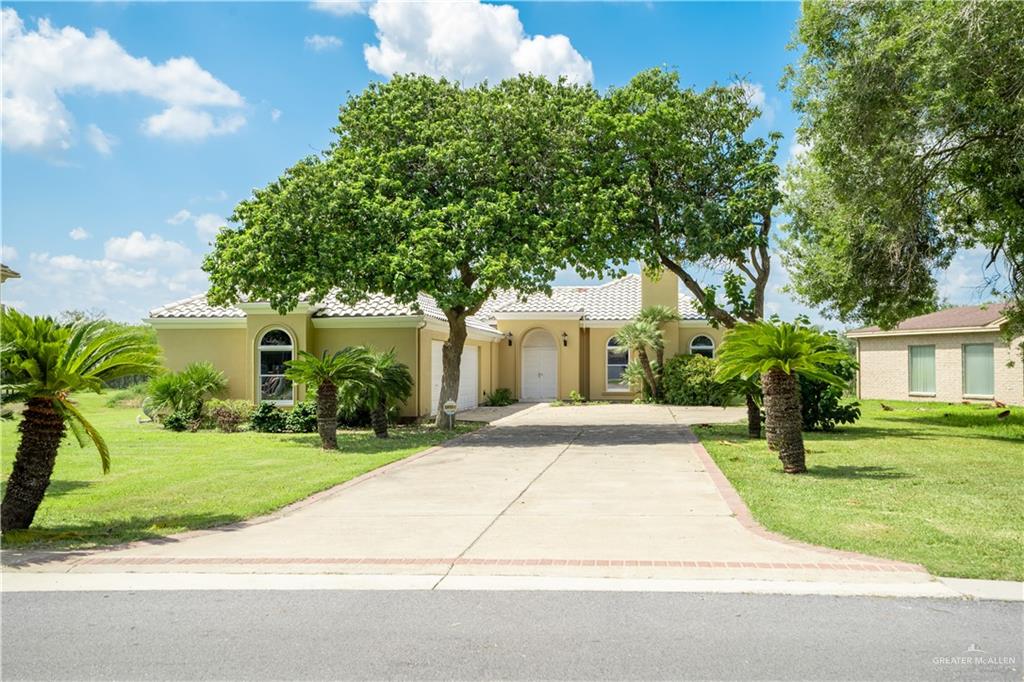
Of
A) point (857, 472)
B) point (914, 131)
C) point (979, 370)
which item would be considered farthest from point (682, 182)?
point (979, 370)

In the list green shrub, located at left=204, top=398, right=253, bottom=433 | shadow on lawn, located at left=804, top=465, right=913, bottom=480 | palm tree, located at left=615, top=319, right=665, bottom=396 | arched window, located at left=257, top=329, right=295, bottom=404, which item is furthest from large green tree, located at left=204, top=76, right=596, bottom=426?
palm tree, located at left=615, top=319, right=665, bottom=396

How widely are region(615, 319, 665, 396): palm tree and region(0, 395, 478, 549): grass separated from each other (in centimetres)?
1024

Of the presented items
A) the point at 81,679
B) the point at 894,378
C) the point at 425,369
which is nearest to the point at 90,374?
the point at 81,679

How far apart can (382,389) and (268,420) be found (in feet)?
14.1

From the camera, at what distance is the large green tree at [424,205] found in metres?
17.2

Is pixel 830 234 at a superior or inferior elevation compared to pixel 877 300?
superior

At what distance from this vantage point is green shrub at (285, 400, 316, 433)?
816 inches

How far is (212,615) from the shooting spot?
5.96 metres

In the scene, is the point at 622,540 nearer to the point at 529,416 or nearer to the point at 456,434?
the point at 456,434

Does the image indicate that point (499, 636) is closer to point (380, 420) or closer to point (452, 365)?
point (380, 420)

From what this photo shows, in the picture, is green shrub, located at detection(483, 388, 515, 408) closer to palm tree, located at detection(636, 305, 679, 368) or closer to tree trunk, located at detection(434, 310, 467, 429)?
palm tree, located at detection(636, 305, 679, 368)

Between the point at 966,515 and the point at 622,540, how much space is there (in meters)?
4.09

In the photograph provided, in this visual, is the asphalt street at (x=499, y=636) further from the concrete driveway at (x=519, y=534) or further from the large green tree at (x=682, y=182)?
the large green tree at (x=682, y=182)

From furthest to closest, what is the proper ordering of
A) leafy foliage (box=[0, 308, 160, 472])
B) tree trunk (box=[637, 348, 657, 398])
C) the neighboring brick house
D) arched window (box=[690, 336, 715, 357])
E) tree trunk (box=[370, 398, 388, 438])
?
1. arched window (box=[690, 336, 715, 357])
2. tree trunk (box=[637, 348, 657, 398])
3. the neighboring brick house
4. tree trunk (box=[370, 398, 388, 438])
5. leafy foliage (box=[0, 308, 160, 472])
